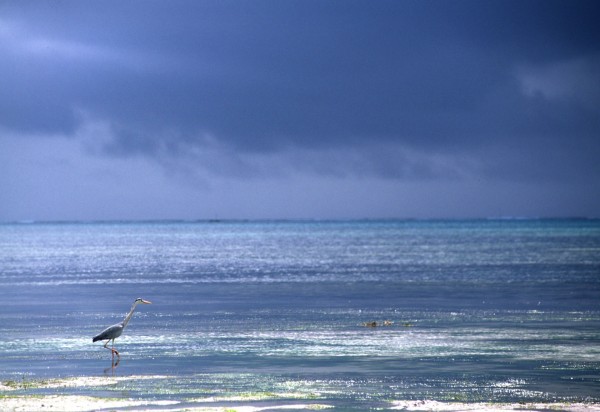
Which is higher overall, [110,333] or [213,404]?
[110,333]

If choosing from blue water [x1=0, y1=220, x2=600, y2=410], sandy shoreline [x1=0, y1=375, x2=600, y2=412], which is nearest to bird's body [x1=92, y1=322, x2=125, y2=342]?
blue water [x1=0, y1=220, x2=600, y2=410]

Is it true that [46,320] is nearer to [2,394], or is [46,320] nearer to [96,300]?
[96,300]

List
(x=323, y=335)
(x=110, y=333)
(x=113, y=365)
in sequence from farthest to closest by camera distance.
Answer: (x=323, y=335), (x=110, y=333), (x=113, y=365)

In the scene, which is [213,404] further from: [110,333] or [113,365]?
[110,333]

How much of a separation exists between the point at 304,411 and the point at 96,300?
2987 centimetres

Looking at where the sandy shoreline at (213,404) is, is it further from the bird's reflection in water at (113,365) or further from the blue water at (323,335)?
the bird's reflection in water at (113,365)

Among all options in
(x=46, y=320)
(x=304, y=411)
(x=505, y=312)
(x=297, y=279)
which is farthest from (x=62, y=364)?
(x=297, y=279)

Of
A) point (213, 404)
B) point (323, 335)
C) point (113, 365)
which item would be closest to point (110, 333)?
point (113, 365)

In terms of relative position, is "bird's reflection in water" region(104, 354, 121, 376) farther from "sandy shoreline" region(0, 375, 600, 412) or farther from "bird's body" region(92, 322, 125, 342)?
"sandy shoreline" region(0, 375, 600, 412)

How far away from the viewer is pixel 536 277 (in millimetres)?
62062

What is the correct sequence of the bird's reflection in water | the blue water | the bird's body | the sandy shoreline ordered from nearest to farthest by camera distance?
1. the sandy shoreline
2. the blue water
3. the bird's reflection in water
4. the bird's body

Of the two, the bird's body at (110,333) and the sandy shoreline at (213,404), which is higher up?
the bird's body at (110,333)

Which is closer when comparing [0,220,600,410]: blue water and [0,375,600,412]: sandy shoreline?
[0,375,600,412]: sandy shoreline

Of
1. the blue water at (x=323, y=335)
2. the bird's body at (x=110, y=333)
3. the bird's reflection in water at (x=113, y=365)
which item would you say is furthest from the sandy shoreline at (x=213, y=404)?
the bird's body at (x=110, y=333)
